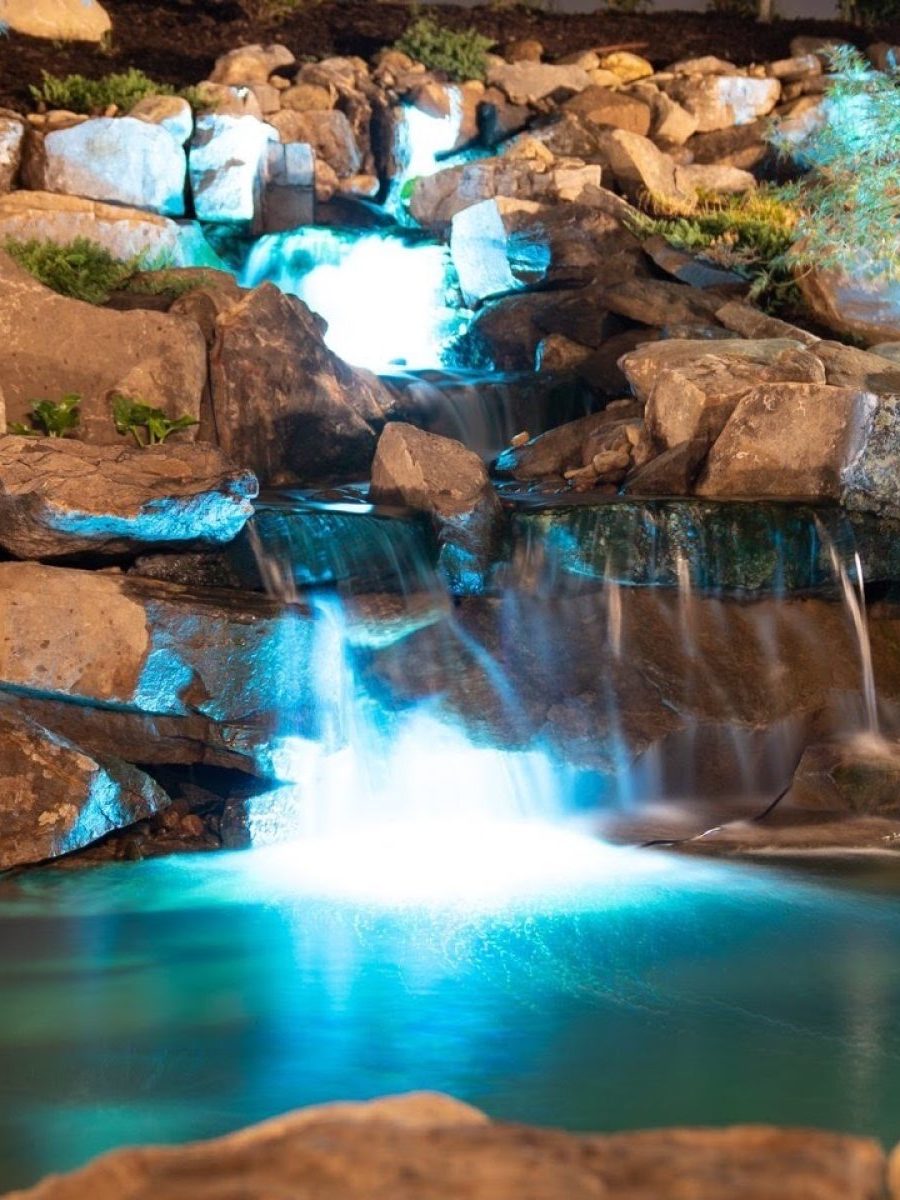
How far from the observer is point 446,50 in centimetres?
1834

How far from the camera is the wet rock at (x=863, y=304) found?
43.1 feet

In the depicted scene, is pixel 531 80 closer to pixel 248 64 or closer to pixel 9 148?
pixel 248 64

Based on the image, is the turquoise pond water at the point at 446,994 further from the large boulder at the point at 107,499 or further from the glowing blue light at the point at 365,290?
the glowing blue light at the point at 365,290

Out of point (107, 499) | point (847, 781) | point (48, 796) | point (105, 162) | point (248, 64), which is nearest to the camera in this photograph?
point (48, 796)

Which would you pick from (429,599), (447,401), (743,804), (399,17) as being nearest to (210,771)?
(429,599)

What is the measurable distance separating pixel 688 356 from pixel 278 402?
3.24m

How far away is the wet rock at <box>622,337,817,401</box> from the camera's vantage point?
33.4 ft

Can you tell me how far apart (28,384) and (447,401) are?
3.62 metres

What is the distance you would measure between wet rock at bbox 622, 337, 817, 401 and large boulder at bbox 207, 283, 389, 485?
7.18 ft

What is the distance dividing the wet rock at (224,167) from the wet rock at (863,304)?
19.8ft

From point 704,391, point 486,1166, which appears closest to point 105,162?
point 704,391

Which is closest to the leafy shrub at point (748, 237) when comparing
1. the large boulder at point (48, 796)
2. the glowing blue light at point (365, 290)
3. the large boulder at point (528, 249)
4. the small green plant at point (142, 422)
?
the large boulder at point (528, 249)

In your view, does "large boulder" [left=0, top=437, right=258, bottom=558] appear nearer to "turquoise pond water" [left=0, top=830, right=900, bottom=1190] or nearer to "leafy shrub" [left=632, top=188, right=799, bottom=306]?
"turquoise pond water" [left=0, top=830, right=900, bottom=1190]

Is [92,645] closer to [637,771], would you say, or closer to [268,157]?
[637,771]
